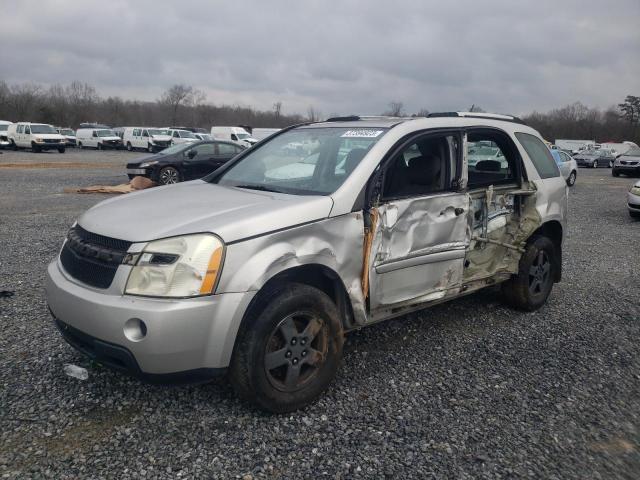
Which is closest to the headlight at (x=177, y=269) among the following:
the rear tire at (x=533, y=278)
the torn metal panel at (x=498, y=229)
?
the torn metal panel at (x=498, y=229)

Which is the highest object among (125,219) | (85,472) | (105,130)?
(105,130)

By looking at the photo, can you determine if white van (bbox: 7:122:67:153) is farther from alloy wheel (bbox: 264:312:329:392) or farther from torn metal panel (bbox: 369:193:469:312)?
alloy wheel (bbox: 264:312:329:392)

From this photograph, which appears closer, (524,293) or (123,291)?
(123,291)

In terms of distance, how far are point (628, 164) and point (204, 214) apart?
2958 centimetres

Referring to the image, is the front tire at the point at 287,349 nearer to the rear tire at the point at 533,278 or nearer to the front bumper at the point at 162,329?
the front bumper at the point at 162,329

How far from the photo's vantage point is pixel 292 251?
304 cm

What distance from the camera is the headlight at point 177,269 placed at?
→ 275 cm

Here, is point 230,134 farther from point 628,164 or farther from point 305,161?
point 305,161

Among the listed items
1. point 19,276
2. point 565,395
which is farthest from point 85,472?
point 19,276

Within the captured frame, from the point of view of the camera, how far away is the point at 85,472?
8.44 feet

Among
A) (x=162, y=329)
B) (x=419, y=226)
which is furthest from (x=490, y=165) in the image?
(x=162, y=329)

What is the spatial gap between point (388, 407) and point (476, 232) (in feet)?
5.68

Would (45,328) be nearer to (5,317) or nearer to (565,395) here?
(5,317)

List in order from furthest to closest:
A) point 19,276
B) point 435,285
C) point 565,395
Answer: point 19,276 < point 435,285 < point 565,395
